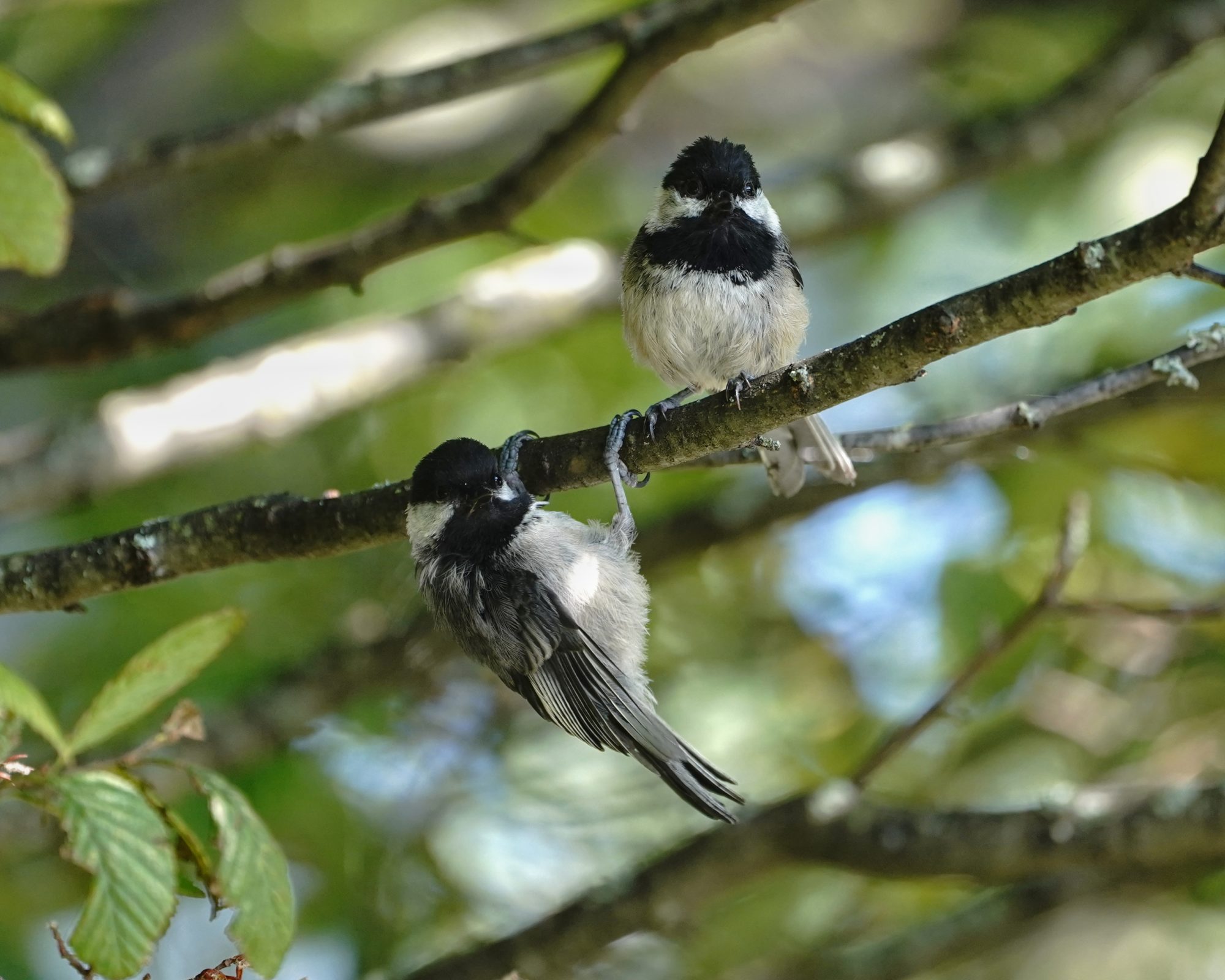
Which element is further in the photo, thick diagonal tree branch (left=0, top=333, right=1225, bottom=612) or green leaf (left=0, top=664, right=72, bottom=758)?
thick diagonal tree branch (left=0, top=333, right=1225, bottom=612)

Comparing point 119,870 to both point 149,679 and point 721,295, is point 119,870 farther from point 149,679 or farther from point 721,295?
point 721,295

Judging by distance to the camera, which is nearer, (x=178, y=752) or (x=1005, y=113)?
(x=178, y=752)

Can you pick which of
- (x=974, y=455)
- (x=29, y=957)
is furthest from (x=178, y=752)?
(x=974, y=455)

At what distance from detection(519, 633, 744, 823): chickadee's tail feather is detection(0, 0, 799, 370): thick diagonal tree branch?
1.47m

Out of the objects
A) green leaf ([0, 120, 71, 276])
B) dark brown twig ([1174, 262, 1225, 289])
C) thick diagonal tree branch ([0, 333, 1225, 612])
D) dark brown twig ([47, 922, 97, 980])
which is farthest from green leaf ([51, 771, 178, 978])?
dark brown twig ([1174, 262, 1225, 289])

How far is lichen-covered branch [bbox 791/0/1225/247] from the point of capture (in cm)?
480

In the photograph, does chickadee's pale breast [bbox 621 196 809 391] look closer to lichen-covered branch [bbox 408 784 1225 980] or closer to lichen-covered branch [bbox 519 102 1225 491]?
lichen-covered branch [bbox 519 102 1225 491]

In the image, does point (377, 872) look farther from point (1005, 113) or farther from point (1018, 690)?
point (1005, 113)

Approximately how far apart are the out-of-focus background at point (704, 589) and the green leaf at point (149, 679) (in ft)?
5.62

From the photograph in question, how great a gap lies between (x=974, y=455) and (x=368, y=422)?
2.44m

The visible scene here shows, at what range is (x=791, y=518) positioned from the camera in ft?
14.9

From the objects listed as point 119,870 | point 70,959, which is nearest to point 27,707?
point 119,870

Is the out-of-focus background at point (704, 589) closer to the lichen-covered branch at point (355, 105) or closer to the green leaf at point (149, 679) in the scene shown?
the lichen-covered branch at point (355, 105)

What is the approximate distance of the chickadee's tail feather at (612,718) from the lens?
9.20 feet
